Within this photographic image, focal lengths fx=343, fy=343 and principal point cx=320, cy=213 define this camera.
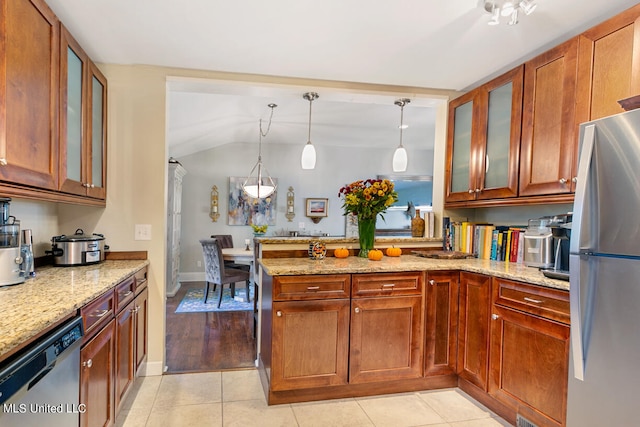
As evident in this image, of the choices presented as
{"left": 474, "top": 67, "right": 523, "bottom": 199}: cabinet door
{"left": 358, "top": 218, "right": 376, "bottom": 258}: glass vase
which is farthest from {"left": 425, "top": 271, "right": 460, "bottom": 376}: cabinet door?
{"left": 474, "top": 67, "right": 523, "bottom": 199}: cabinet door

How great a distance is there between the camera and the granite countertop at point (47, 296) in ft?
3.26

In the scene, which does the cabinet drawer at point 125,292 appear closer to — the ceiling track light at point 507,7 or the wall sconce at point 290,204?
the ceiling track light at point 507,7

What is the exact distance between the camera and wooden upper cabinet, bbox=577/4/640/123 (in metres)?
1.66

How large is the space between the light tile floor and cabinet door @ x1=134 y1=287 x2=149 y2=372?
0.20m

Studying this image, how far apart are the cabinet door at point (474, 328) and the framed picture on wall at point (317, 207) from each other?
13.7ft

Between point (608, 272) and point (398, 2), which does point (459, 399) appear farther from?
point (398, 2)

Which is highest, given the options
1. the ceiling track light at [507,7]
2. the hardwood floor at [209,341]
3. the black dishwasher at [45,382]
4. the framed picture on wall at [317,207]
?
the ceiling track light at [507,7]

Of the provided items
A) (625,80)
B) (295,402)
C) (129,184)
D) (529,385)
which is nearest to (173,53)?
(129,184)

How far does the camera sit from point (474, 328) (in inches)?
89.1

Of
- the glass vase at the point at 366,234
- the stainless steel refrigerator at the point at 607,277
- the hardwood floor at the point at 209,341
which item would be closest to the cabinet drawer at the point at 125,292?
the hardwood floor at the point at 209,341

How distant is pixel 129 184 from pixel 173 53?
0.99 meters

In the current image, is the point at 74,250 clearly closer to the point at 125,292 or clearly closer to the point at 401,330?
the point at 125,292

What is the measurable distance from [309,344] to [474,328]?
109cm

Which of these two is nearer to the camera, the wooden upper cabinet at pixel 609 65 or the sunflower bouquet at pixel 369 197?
the wooden upper cabinet at pixel 609 65
